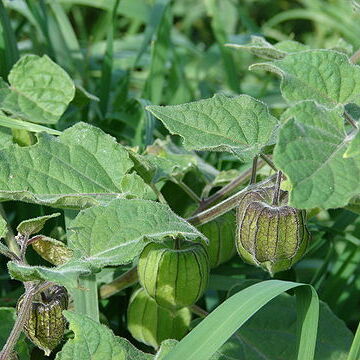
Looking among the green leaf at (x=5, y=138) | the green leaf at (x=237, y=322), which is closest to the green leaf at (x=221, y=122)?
the green leaf at (x=237, y=322)

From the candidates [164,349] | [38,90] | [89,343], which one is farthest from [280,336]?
[38,90]

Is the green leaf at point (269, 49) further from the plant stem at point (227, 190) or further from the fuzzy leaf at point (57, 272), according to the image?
the fuzzy leaf at point (57, 272)

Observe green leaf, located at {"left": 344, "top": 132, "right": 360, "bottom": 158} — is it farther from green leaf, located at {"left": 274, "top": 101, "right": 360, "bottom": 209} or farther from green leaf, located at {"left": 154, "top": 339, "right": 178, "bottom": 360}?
green leaf, located at {"left": 154, "top": 339, "right": 178, "bottom": 360}

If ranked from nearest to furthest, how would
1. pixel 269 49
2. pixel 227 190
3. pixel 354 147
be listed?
1. pixel 354 147
2. pixel 227 190
3. pixel 269 49

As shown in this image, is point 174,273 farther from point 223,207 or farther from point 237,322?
point 237,322

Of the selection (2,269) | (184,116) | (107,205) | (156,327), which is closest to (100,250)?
(107,205)

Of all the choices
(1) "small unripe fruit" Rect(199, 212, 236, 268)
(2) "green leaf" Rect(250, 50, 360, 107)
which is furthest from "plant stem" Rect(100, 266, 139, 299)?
(2) "green leaf" Rect(250, 50, 360, 107)
